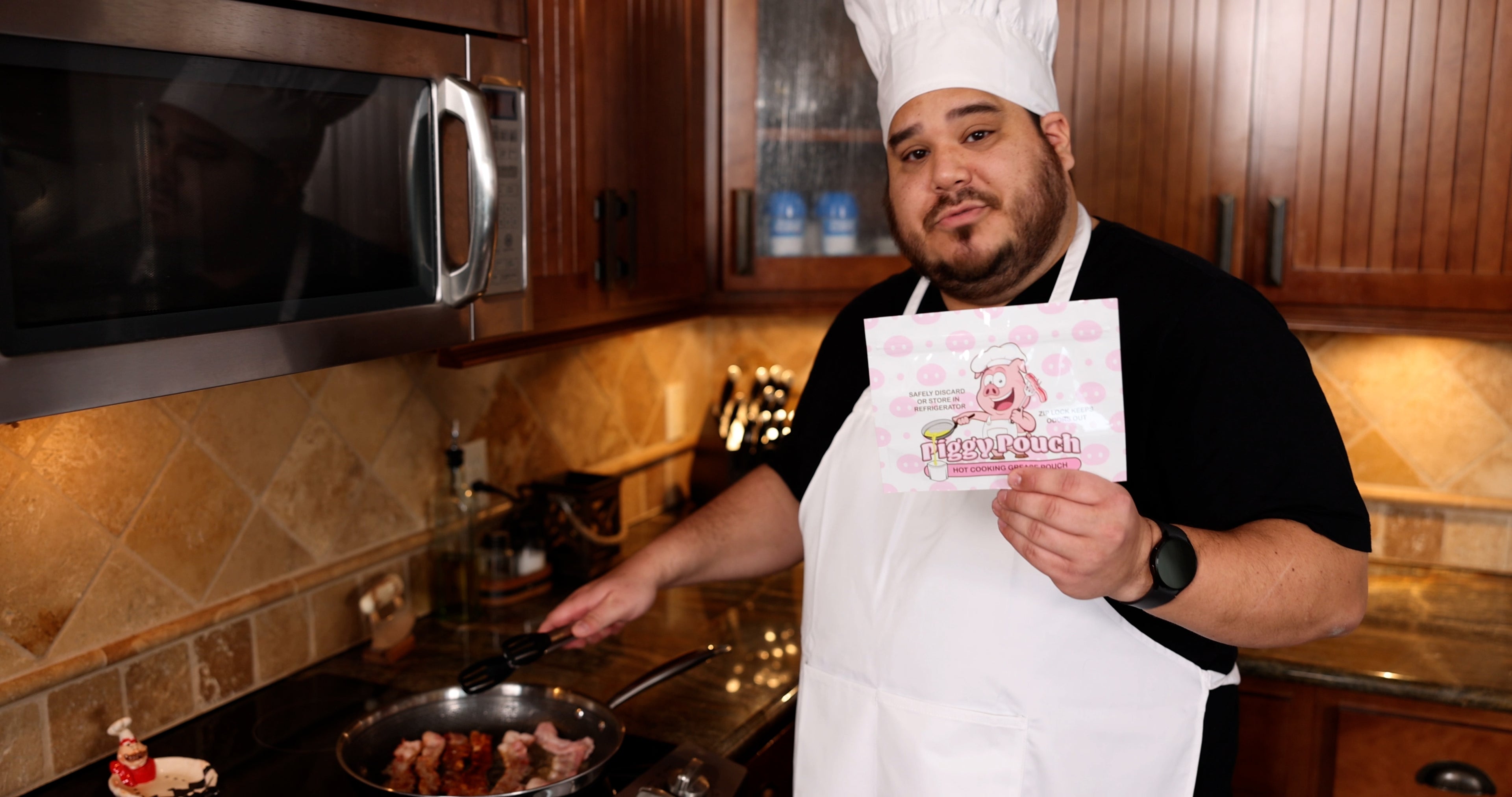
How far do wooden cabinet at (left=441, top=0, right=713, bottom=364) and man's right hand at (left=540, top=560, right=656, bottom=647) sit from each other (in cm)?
32

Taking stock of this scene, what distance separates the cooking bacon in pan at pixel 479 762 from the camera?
4.19ft

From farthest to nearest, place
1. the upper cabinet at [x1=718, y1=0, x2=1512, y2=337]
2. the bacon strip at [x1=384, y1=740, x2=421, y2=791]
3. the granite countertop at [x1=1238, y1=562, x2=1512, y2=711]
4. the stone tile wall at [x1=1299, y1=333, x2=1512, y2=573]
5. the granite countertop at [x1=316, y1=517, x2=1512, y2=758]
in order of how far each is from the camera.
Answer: the stone tile wall at [x1=1299, y1=333, x2=1512, y2=573], the upper cabinet at [x1=718, y1=0, x2=1512, y2=337], the granite countertop at [x1=1238, y1=562, x2=1512, y2=711], the granite countertop at [x1=316, y1=517, x2=1512, y2=758], the bacon strip at [x1=384, y1=740, x2=421, y2=791]

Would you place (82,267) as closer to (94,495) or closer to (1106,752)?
(94,495)

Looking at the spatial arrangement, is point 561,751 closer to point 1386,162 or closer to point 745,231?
point 745,231

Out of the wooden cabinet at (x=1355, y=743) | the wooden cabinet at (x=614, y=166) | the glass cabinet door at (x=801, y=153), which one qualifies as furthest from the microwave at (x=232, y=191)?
the wooden cabinet at (x=1355, y=743)

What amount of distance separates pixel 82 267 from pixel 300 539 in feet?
2.79

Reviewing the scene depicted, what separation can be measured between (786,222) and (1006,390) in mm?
1097

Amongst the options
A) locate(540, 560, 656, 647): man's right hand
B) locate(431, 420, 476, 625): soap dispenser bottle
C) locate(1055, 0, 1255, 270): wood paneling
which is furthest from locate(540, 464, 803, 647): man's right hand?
locate(1055, 0, 1255, 270): wood paneling

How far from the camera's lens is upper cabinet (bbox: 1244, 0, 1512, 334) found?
5.60 feet

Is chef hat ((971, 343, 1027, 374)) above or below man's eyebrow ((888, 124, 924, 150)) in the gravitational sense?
below

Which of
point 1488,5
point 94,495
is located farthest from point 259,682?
point 1488,5

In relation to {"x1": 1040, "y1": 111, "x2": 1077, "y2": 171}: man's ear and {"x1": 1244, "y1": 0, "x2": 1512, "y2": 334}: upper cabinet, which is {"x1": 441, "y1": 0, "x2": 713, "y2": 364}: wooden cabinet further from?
{"x1": 1244, "y1": 0, "x2": 1512, "y2": 334}: upper cabinet

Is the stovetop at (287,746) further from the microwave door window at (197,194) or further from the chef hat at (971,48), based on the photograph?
the chef hat at (971,48)

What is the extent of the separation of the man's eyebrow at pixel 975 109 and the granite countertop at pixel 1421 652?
80cm
